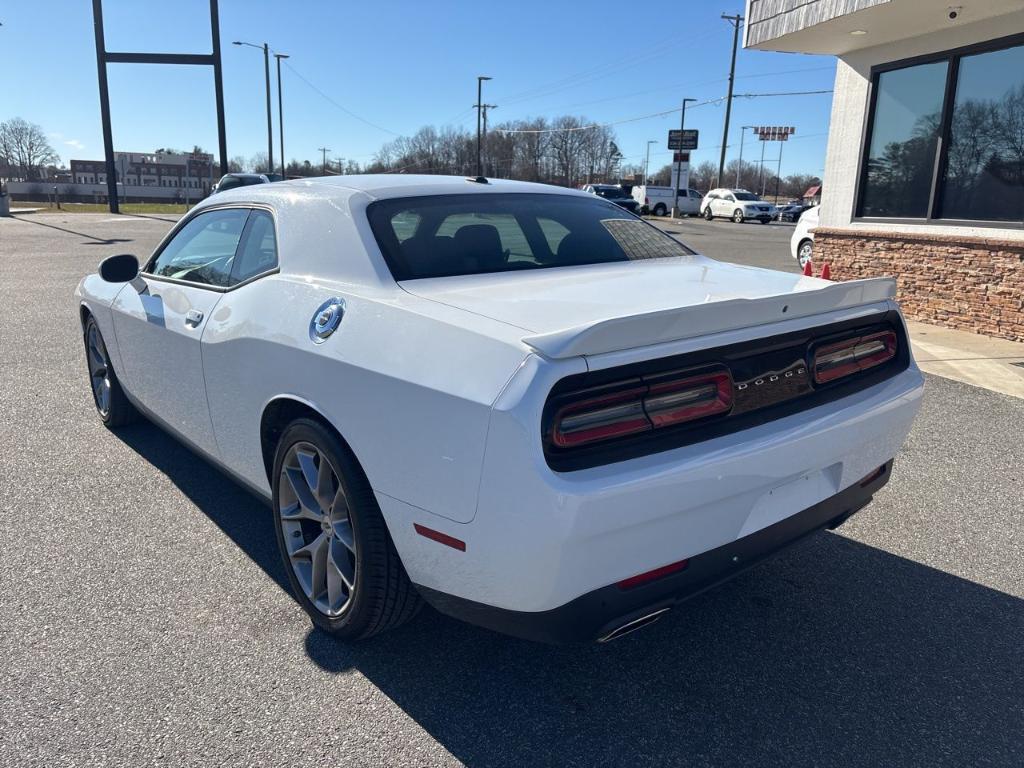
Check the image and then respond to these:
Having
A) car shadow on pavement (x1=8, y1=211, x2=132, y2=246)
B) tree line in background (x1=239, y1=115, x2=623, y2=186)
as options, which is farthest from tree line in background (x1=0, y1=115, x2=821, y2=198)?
car shadow on pavement (x1=8, y1=211, x2=132, y2=246)

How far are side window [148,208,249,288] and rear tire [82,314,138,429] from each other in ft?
2.94

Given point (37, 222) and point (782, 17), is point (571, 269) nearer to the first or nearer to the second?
point (782, 17)

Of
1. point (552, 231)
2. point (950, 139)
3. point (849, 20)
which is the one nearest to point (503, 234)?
point (552, 231)

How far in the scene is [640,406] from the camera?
2.08 metres

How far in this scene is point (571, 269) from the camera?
10.3ft

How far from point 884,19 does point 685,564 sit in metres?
8.91

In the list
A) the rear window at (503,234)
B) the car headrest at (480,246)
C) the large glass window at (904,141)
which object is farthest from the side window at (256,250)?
the large glass window at (904,141)

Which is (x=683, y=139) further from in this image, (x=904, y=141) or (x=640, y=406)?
(x=640, y=406)

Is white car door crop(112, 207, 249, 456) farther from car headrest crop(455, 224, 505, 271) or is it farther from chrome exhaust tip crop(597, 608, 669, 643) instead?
chrome exhaust tip crop(597, 608, 669, 643)

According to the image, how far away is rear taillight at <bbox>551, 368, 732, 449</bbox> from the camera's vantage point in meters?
1.97

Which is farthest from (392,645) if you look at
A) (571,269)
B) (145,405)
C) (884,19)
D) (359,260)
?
(884,19)

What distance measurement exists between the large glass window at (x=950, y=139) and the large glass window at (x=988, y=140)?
0.03ft

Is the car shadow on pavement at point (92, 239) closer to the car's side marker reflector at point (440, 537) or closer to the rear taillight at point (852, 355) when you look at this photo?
the car's side marker reflector at point (440, 537)

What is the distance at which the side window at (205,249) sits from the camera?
3.39 m
